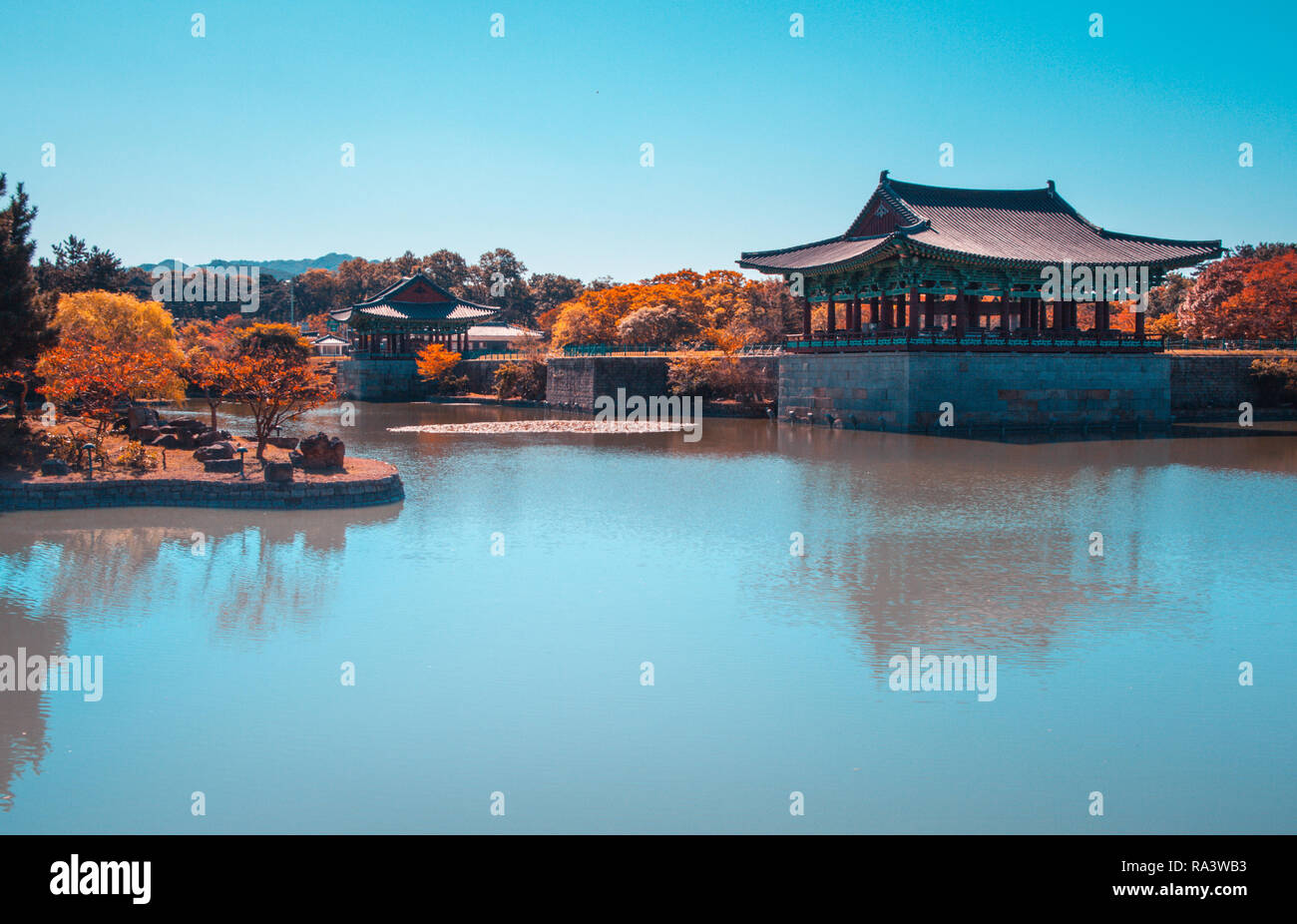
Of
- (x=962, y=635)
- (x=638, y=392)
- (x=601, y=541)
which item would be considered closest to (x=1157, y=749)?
(x=962, y=635)

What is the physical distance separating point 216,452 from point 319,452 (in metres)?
2.33

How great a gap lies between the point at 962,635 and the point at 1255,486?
15586 millimetres

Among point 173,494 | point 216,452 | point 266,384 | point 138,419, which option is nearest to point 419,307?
point 138,419

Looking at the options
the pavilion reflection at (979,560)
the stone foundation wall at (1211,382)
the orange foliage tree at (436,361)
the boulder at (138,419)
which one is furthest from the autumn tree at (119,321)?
the stone foundation wall at (1211,382)

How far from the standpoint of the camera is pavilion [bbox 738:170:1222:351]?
1423 inches

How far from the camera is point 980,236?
126ft

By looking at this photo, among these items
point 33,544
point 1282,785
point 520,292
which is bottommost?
point 1282,785

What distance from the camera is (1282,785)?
7938mm

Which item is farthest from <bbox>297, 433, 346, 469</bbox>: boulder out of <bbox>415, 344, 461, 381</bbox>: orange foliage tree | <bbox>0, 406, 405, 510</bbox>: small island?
<bbox>415, 344, 461, 381</bbox>: orange foliage tree

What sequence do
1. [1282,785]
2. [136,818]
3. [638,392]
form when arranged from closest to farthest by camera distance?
[136,818]
[1282,785]
[638,392]

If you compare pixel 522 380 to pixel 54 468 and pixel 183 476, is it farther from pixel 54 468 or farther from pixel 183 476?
pixel 54 468

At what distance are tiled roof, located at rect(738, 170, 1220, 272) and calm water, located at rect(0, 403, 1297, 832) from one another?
50.7 feet

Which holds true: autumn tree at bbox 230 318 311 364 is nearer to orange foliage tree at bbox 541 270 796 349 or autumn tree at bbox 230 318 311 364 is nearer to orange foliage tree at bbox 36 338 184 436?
orange foliage tree at bbox 541 270 796 349

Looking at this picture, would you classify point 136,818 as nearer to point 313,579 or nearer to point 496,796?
point 496,796
